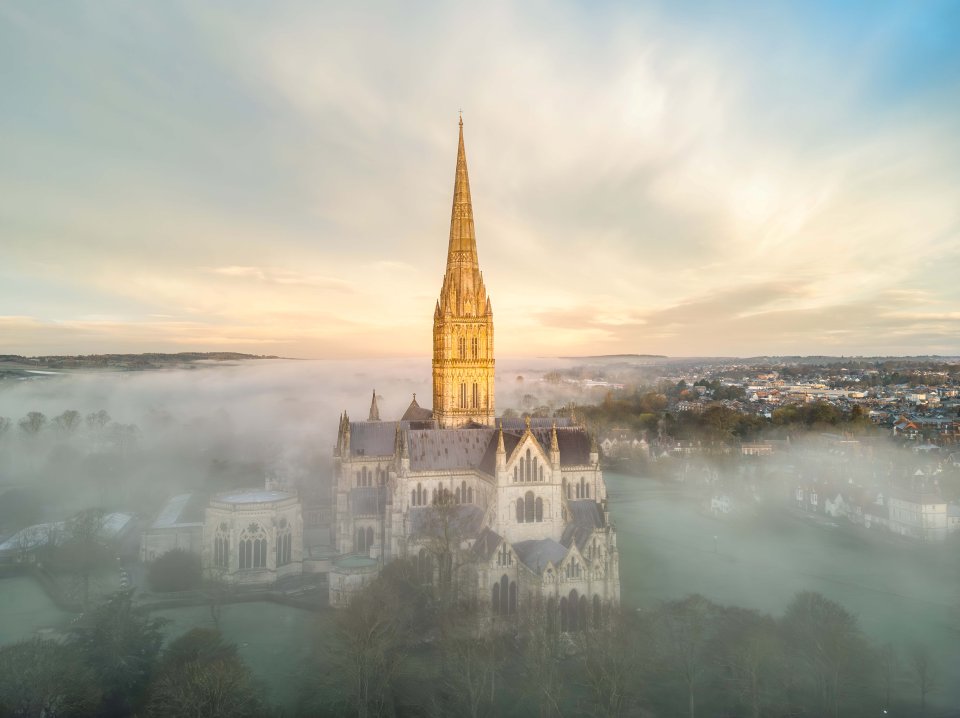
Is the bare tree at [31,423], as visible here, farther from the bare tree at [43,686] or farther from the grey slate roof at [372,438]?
the bare tree at [43,686]

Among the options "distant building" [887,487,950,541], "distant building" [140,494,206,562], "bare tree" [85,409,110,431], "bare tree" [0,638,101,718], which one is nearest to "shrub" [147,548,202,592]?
"distant building" [140,494,206,562]

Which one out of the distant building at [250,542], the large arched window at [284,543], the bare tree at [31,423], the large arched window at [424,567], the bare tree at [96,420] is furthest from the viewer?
the bare tree at [96,420]

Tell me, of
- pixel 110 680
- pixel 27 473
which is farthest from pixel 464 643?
pixel 27 473

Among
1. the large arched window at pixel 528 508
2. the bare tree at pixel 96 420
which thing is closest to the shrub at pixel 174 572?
the large arched window at pixel 528 508

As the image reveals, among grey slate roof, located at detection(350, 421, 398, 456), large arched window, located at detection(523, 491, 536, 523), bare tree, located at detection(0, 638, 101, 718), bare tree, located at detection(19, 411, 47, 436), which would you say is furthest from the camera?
bare tree, located at detection(19, 411, 47, 436)

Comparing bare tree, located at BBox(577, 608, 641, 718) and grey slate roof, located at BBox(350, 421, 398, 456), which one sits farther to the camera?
grey slate roof, located at BBox(350, 421, 398, 456)

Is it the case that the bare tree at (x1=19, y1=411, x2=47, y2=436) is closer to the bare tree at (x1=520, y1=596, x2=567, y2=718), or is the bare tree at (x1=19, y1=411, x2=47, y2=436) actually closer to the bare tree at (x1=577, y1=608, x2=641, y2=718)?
the bare tree at (x1=520, y1=596, x2=567, y2=718)

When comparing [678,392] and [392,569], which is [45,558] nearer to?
[392,569]
